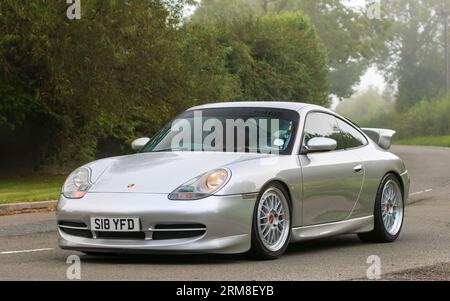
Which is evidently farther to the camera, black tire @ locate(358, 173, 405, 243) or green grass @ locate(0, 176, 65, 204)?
green grass @ locate(0, 176, 65, 204)

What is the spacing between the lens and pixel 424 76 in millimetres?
107938

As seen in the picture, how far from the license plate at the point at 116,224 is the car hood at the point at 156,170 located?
294 mm

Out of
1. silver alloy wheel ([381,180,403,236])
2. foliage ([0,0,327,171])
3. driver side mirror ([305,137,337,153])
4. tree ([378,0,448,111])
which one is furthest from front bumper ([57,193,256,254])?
tree ([378,0,448,111])

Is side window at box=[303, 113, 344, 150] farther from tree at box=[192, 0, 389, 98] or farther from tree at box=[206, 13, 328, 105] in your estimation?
tree at box=[192, 0, 389, 98]

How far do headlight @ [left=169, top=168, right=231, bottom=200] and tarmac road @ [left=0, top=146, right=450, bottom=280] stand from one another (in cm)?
61

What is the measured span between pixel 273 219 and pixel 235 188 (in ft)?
2.05

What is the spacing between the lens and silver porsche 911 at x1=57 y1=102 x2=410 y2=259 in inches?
363

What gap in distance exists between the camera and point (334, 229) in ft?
35.6

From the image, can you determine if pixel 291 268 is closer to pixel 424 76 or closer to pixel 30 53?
pixel 30 53

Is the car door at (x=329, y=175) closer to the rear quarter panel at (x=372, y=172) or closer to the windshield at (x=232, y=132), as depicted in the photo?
the rear quarter panel at (x=372, y=172)

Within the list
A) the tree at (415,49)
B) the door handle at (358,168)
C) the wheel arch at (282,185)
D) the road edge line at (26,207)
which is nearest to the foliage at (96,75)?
the road edge line at (26,207)

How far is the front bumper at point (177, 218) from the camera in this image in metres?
9.15

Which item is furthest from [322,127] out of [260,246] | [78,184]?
[78,184]
